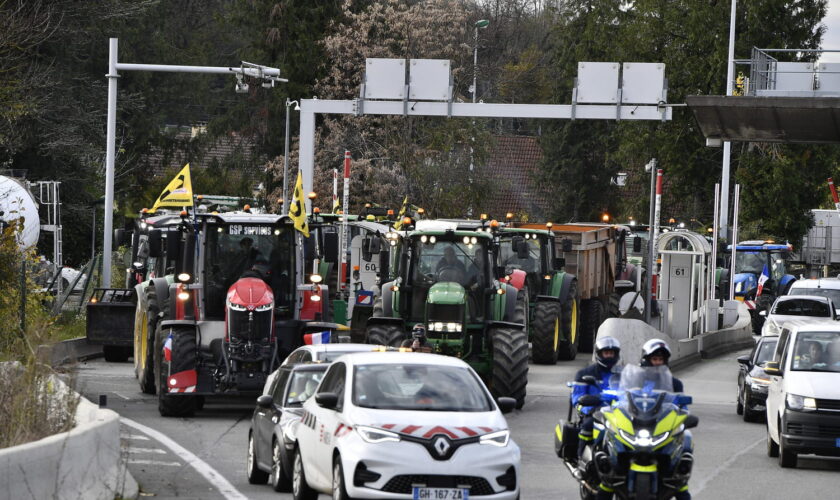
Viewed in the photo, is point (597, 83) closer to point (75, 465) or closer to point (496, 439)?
point (496, 439)

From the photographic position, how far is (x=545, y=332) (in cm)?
3134

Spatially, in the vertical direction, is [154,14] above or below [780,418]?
above

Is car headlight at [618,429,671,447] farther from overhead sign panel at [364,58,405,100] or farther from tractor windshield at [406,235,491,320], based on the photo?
overhead sign panel at [364,58,405,100]

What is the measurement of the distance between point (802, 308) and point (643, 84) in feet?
23.1

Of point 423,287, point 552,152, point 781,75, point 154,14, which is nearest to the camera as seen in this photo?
point 423,287

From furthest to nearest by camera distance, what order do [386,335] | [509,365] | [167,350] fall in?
[386,335] → [509,365] → [167,350]

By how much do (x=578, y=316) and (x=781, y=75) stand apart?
307 inches

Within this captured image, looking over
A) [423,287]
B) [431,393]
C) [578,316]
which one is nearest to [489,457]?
[431,393]

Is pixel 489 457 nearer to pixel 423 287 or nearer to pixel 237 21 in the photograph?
pixel 423 287

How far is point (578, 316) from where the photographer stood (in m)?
34.6

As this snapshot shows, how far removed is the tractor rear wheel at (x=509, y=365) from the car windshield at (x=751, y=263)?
102 ft

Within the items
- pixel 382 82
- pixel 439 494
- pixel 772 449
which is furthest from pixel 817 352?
pixel 382 82

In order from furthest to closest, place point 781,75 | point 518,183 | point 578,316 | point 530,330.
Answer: point 518,183, point 781,75, point 578,316, point 530,330

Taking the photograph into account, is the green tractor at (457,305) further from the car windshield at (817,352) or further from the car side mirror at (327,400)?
the car side mirror at (327,400)
